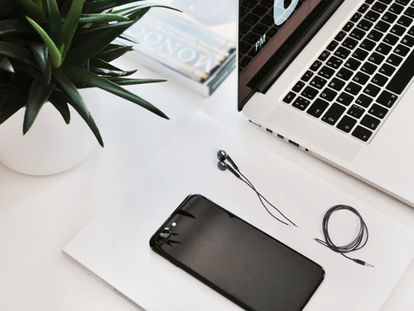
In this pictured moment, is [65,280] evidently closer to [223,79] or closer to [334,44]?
[223,79]

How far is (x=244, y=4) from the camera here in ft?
2.06

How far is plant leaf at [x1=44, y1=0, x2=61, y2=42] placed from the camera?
1.72ft

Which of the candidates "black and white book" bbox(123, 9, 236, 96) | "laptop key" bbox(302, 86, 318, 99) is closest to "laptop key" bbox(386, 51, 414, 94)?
"laptop key" bbox(302, 86, 318, 99)

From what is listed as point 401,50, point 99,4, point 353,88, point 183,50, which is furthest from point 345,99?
point 99,4

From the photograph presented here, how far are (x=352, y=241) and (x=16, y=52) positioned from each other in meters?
0.41

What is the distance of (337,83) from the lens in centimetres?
78

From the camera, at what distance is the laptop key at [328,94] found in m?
0.76

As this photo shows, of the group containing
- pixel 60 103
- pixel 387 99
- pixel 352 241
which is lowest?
pixel 352 241

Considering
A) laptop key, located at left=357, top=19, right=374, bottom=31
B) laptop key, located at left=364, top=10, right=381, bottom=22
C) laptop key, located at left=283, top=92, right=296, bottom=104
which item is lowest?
laptop key, located at left=283, top=92, right=296, bottom=104

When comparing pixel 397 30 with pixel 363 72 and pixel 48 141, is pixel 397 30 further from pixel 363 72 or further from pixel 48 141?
pixel 48 141

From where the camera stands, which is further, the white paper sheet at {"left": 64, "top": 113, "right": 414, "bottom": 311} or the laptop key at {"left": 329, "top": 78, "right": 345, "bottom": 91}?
the laptop key at {"left": 329, "top": 78, "right": 345, "bottom": 91}

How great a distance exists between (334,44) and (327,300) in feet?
1.20

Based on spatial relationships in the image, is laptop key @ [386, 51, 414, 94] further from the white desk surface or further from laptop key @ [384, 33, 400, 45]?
the white desk surface

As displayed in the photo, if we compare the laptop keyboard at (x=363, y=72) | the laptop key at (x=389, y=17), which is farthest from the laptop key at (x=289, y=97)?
the laptop key at (x=389, y=17)
